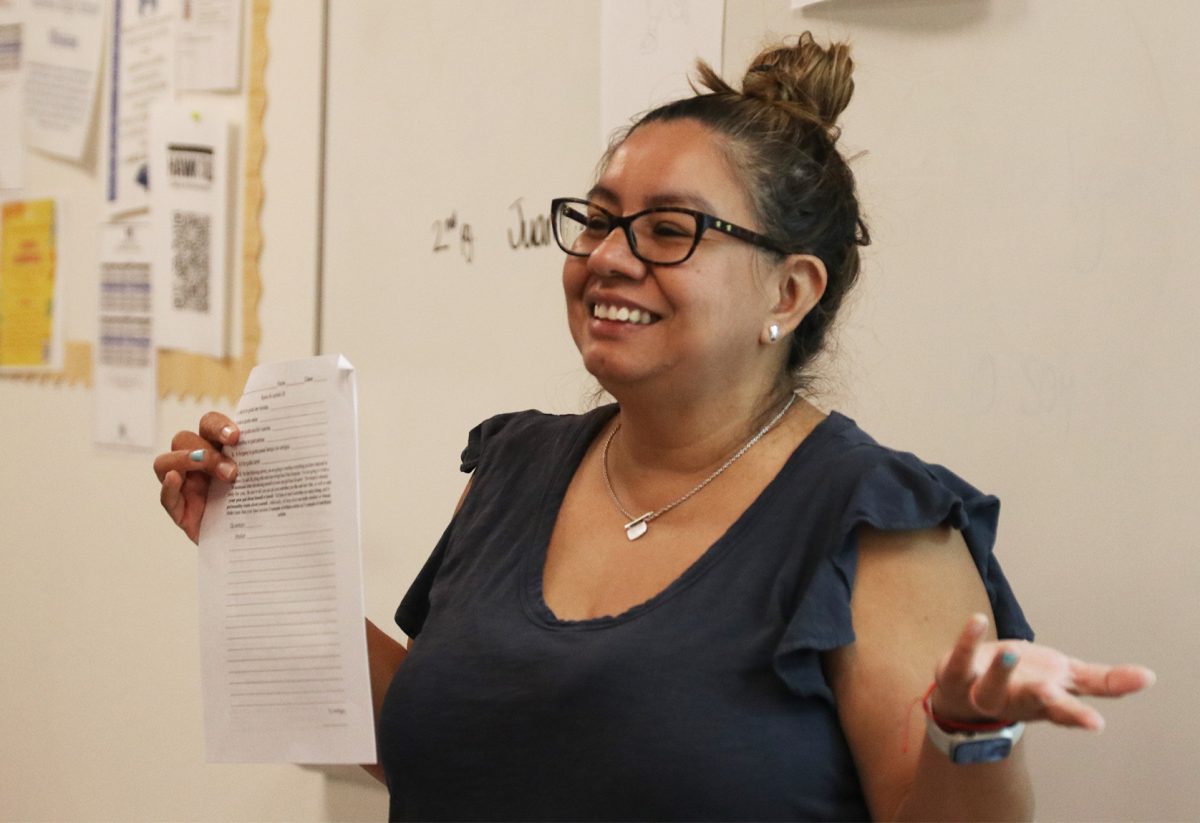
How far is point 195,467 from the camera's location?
1.26 meters

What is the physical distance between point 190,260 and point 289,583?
1208 mm

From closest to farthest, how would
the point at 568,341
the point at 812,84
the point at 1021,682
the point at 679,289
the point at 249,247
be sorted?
the point at 1021,682, the point at 679,289, the point at 812,84, the point at 568,341, the point at 249,247

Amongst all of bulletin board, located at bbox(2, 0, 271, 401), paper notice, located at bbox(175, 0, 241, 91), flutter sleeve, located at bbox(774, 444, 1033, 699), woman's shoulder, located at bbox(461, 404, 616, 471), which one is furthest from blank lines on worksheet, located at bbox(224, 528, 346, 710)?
paper notice, located at bbox(175, 0, 241, 91)

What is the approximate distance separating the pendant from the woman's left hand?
387 mm

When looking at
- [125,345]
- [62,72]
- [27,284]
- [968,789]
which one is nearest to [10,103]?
[62,72]

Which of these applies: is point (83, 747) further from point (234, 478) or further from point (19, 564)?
point (234, 478)

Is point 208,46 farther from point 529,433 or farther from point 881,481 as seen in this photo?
point 881,481

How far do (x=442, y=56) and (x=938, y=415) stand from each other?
3.02ft

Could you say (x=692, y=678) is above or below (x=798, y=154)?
below

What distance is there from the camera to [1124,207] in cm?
128

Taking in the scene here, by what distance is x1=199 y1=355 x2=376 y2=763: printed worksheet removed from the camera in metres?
1.15

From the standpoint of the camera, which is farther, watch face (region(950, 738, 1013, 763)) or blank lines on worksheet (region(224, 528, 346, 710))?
blank lines on worksheet (region(224, 528, 346, 710))

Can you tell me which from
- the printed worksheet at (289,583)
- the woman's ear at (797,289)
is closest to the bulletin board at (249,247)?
the printed worksheet at (289,583)

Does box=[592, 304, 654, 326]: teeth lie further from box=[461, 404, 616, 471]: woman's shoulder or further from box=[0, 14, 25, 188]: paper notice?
box=[0, 14, 25, 188]: paper notice
